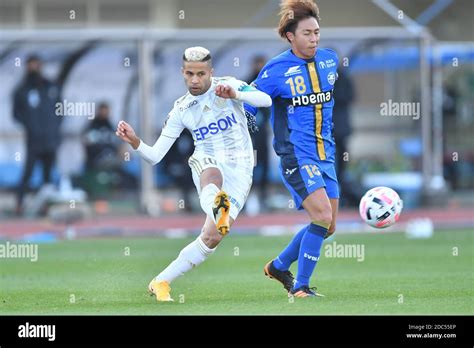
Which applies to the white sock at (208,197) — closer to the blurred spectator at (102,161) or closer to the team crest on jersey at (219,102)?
the team crest on jersey at (219,102)

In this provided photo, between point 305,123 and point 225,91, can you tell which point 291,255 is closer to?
point 305,123

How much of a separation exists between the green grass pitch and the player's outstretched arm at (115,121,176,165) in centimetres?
126

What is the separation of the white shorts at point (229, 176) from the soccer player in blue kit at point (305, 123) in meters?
0.38

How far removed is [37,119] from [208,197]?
12852 mm

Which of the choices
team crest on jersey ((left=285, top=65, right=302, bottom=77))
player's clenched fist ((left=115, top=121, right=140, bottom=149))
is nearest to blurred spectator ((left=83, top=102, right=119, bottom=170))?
team crest on jersey ((left=285, top=65, right=302, bottom=77))

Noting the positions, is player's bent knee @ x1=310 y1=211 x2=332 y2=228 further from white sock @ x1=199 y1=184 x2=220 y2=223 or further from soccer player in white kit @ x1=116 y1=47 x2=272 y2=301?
white sock @ x1=199 y1=184 x2=220 y2=223

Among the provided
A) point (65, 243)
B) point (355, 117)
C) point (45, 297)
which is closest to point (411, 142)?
point (355, 117)

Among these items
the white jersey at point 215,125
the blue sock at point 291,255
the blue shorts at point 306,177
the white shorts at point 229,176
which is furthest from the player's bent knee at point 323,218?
the white jersey at point 215,125

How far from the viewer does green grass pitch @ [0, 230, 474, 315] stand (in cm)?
1030

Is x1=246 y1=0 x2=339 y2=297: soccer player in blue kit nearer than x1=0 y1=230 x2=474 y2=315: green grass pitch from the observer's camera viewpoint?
No

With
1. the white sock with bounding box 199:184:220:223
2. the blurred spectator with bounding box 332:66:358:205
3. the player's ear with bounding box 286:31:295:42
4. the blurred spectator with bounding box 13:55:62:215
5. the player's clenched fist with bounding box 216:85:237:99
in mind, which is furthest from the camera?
the blurred spectator with bounding box 13:55:62:215

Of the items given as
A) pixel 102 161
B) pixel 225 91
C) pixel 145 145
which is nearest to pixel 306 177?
pixel 225 91

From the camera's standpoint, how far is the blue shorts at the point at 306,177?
1078 centimetres
